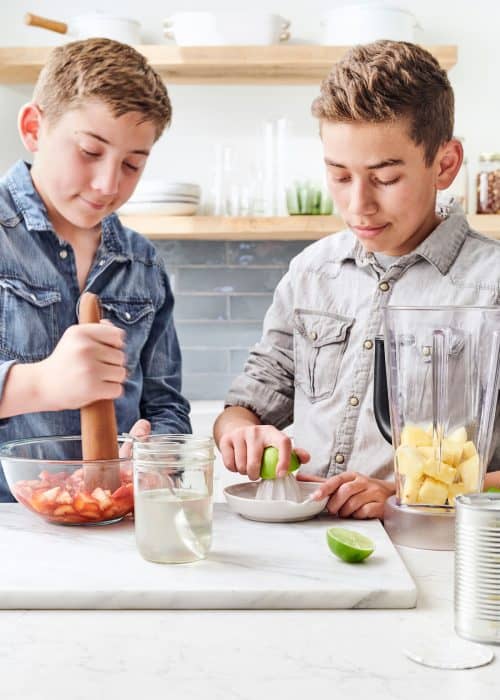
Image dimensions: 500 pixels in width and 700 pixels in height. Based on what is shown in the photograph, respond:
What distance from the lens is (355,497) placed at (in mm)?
1289

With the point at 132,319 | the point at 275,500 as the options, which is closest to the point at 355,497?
the point at 275,500

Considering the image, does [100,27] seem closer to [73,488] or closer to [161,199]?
[161,199]

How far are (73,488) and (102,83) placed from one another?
2.39 feet

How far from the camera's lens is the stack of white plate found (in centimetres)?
338

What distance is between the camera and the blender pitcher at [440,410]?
3.82 ft

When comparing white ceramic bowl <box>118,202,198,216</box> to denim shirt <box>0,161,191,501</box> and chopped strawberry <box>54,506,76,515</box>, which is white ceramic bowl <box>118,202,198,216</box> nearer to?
denim shirt <box>0,161,191,501</box>

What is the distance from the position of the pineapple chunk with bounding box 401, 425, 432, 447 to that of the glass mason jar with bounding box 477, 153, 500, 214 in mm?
2460

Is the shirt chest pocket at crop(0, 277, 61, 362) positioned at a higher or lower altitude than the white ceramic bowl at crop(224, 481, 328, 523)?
higher

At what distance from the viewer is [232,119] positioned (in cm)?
368

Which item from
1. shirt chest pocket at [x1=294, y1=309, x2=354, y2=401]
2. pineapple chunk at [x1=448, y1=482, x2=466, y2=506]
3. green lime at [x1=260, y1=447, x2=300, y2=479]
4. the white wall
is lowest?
pineapple chunk at [x1=448, y1=482, x2=466, y2=506]

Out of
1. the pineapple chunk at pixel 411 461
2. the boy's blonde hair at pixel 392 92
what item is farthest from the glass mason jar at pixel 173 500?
the boy's blonde hair at pixel 392 92

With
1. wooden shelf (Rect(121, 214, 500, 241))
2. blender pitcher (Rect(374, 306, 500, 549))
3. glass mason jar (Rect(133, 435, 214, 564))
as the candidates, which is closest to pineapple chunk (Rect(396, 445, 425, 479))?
blender pitcher (Rect(374, 306, 500, 549))

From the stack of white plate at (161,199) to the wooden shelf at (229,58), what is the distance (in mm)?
440

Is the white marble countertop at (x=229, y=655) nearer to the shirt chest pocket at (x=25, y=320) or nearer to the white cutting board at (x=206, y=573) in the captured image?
the white cutting board at (x=206, y=573)
